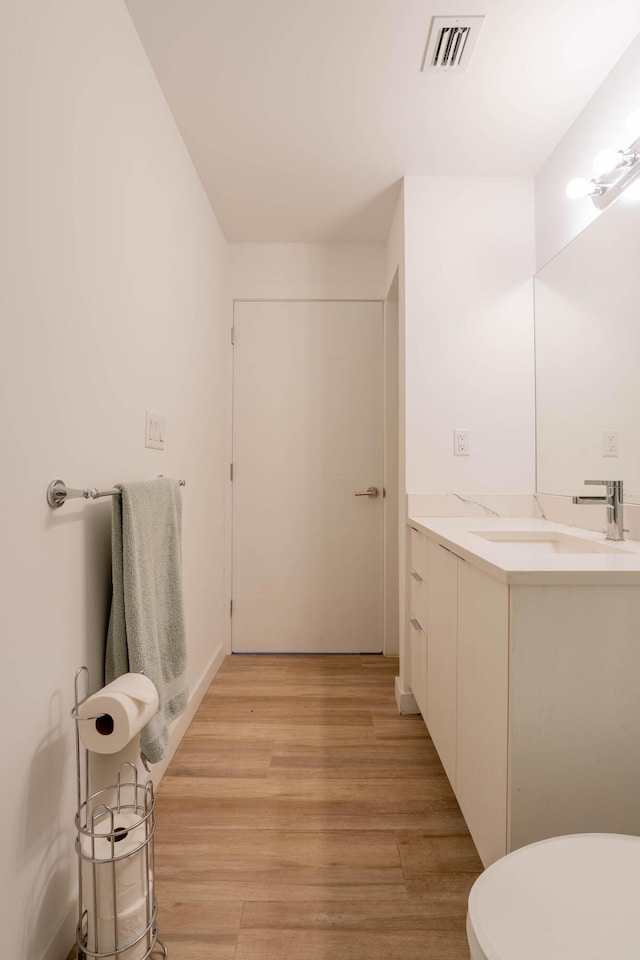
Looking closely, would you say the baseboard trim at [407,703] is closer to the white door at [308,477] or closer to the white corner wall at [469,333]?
the white door at [308,477]

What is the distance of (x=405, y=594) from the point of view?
2.30 m

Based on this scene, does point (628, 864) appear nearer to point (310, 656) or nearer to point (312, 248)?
point (310, 656)

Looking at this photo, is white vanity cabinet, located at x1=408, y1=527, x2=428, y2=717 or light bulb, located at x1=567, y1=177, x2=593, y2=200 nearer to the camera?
light bulb, located at x1=567, y1=177, x2=593, y2=200

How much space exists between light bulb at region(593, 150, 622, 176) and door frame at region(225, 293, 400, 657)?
4.39ft

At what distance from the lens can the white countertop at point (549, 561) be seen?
1005 mm

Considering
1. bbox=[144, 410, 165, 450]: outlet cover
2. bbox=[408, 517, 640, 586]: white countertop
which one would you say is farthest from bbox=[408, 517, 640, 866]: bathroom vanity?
bbox=[144, 410, 165, 450]: outlet cover

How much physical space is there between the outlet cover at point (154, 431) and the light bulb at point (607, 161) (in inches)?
64.9

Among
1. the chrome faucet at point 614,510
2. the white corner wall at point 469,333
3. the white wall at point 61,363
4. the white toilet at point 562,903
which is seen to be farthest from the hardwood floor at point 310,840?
the white corner wall at point 469,333

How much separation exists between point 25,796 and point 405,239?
2275mm

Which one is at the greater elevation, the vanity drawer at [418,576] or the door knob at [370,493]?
the door knob at [370,493]

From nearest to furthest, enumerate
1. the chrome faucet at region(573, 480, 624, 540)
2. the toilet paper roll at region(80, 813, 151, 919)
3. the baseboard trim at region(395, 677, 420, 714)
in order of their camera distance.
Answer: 1. the toilet paper roll at region(80, 813, 151, 919)
2. the chrome faucet at region(573, 480, 624, 540)
3. the baseboard trim at region(395, 677, 420, 714)

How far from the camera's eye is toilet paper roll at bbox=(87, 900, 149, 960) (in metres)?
1.03

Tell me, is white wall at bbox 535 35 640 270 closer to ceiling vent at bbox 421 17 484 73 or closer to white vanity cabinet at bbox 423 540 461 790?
ceiling vent at bbox 421 17 484 73

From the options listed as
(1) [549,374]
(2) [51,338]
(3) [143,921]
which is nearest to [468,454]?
(1) [549,374]
